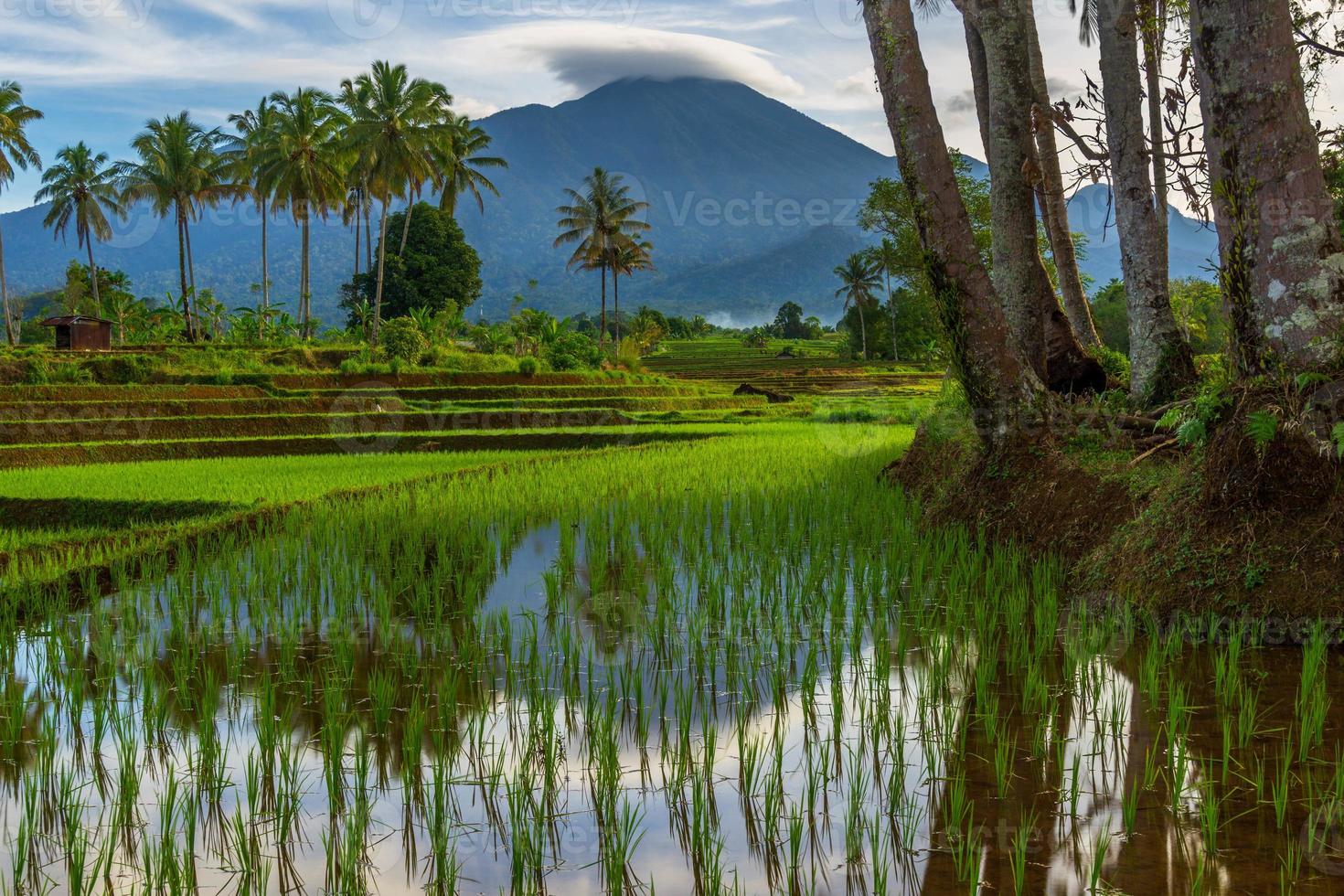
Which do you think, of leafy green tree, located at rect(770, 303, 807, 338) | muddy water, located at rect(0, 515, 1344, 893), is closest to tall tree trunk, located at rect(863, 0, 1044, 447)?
muddy water, located at rect(0, 515, 1344, 893)

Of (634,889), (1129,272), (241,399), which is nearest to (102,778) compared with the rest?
(634,889)

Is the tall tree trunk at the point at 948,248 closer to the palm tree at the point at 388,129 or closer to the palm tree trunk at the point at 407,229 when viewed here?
the palm tree at the point at 388,129

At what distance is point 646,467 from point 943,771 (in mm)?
9144

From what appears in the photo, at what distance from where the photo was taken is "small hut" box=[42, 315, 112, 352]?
33.1 m

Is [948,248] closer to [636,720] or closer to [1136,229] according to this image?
[1136,229]

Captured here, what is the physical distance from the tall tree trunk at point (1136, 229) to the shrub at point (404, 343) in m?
22.2

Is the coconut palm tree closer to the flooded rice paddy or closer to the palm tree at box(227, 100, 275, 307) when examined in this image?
the palm tree at box(227, 100, 275, 307)

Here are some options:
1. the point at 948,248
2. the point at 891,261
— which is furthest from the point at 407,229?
the point at 948,248

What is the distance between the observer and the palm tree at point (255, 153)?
4097cm

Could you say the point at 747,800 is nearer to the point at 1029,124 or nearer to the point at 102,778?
the point at 102,778

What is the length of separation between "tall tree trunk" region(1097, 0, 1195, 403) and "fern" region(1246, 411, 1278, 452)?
3.30 m

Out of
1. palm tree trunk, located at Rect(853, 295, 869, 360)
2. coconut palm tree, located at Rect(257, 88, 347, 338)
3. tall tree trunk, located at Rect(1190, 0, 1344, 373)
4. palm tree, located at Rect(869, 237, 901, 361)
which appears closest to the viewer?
tall tree trunk, located at Rect(1190, 0, 1344, 373)

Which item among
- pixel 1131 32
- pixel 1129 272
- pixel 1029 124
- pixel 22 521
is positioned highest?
pixel 1131 32

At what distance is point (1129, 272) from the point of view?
790 centimetres
